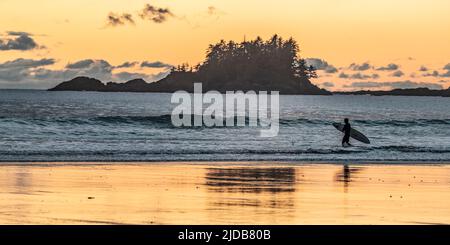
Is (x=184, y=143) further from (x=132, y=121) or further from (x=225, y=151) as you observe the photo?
(x=132, y=121)

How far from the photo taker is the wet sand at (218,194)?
15.7m

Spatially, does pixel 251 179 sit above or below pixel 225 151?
above

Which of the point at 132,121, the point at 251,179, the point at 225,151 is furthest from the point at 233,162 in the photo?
the point at 132,121

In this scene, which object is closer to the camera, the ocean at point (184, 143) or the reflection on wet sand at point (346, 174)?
the reflection on wet sand at point (346, 174)

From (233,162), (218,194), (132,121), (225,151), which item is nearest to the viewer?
(218,194)

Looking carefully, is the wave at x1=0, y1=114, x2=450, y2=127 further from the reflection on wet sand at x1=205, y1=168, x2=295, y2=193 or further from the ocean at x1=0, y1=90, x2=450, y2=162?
the reflection on wet sand at x1=205, y1=168, x2=295, y2=193

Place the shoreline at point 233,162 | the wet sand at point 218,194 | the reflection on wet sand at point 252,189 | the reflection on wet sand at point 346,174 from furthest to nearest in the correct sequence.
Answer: the shoreline at point 233,162 → the reflection on wet sand at point 346,174 → the reflection on wet sand at point 252,189 → the wet sand at point 218,194

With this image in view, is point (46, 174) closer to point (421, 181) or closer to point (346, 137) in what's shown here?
point (421, 181)

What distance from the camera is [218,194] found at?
19.5 m

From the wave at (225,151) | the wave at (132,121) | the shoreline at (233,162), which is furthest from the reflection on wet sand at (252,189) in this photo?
the wave at (132,121)

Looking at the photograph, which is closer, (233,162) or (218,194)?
(218,194)

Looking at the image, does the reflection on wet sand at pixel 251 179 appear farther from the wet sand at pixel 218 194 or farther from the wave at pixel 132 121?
the wave at pixel 132 121

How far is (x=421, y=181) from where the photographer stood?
23562mm
